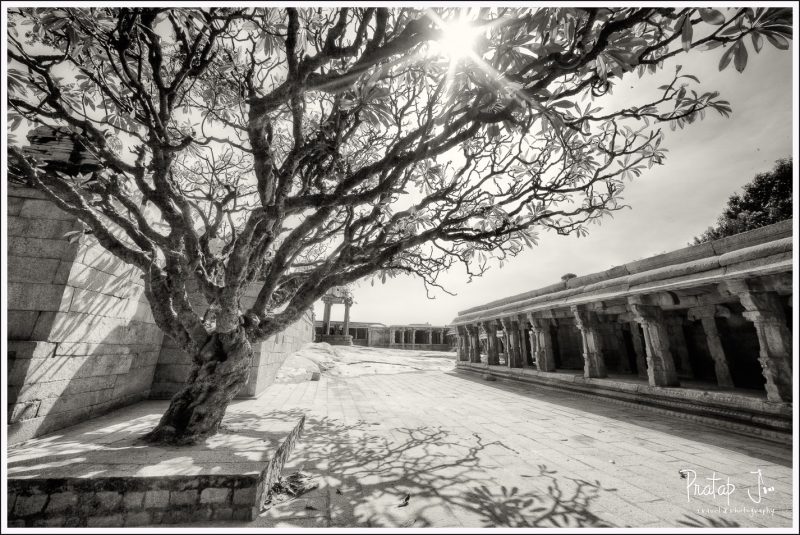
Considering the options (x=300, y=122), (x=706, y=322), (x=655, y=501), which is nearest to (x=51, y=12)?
(x=300, y=122)

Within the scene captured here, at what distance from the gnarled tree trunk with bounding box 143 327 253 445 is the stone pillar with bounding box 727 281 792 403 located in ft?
25.6

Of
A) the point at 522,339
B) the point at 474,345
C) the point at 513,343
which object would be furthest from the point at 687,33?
the point at 474,345

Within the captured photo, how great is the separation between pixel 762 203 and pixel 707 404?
68.8 ft

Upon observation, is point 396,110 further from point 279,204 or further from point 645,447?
point 645,447

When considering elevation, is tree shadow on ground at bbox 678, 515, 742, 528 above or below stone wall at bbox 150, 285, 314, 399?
below

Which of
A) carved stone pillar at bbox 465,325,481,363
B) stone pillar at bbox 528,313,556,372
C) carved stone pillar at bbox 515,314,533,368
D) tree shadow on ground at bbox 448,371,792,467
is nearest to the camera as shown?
tree shadow on ground at bbox 448,371,792,467

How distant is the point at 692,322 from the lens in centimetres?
830

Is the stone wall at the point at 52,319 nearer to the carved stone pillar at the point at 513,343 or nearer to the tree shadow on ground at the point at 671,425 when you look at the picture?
the tree shadow on ground at the point at 671,425

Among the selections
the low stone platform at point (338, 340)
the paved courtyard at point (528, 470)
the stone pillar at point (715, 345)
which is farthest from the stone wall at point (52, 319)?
the low stone platform at point (338, 340)

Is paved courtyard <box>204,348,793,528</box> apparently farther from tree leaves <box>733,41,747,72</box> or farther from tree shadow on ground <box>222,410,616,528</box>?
tree leaves <box>733,41,747,72</box>

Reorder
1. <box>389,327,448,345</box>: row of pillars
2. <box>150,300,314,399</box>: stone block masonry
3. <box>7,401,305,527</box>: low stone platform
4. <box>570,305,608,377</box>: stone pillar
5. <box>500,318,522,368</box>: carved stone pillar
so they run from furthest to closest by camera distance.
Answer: <box>389,327,448,345</box>: row of pillars, <box>500,318,522,368</box>: carved stone pillar, <box>570,305,608,377</box>: stone pillar, <box>150,300,314,399</box>: stone block masonry, <box>7,401,305,527</box>: low stone platform

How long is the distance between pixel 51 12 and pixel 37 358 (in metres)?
4.03

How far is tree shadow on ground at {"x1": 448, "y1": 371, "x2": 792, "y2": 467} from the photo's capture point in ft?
14.0

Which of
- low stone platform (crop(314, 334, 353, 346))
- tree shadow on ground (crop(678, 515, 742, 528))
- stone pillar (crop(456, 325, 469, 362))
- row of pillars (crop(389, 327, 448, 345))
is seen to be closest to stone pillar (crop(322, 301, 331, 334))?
low stone platform (crop(314, 334, 353, 346))
